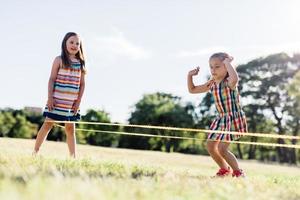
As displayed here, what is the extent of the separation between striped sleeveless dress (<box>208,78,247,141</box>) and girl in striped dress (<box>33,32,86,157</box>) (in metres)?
2.51

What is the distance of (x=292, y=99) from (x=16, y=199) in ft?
169

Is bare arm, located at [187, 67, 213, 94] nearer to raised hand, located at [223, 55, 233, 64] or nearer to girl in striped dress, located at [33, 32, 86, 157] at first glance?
raised hand, located at [223, 55, 233, 64]

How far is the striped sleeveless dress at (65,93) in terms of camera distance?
8.54 m

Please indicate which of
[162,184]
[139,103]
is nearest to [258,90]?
[139,103]

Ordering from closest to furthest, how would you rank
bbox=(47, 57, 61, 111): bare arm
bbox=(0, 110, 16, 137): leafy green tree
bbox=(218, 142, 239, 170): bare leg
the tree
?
bbox=(218, 142, 239, 170): bare leg < bbox=(47, 57, 61, 111): bare arm < the tree < bbox=(0, 110, 16, 137): leafy green tree

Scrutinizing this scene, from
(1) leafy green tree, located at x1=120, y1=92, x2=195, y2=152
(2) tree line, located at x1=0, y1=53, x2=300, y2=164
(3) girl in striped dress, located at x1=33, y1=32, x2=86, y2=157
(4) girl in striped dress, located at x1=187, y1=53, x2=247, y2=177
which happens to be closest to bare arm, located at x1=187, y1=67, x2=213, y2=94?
(4) girl in striped dress, located at x1=187, y1=53, x2=247, y2=177

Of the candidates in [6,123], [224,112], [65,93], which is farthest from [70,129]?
[6,123]

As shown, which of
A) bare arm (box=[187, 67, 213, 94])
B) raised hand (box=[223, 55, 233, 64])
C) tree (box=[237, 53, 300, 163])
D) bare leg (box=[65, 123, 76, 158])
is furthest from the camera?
→ tree (box=[237, 53, 300, 163])

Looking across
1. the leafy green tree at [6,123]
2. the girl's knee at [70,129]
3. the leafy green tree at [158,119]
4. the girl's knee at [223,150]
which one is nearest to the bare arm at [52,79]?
the girl's knee at [70,129]

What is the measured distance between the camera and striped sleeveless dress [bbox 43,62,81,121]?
28.0ft

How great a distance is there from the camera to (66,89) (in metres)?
8.70

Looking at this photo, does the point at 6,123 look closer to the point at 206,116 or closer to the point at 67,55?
the point at 206,116

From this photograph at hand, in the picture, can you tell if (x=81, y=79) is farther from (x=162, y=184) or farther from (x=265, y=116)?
(x=265, y=116)

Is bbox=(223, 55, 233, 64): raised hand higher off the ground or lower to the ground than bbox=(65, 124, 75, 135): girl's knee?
higher
